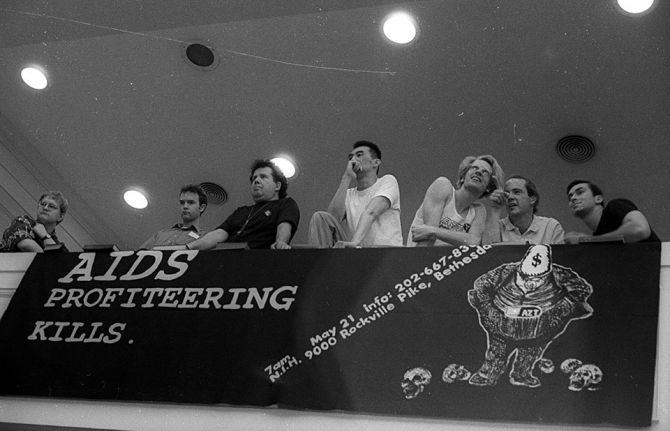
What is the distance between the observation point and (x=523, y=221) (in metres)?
5.51

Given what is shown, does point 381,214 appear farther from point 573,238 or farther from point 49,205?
point 49,205

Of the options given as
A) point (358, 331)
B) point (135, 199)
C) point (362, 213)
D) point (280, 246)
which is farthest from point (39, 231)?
point (135, 199)

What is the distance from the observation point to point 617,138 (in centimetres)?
749

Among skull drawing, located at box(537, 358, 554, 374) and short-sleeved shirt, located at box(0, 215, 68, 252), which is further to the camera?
short-sleeved shirt, located at box(0, 215, 68, 252)

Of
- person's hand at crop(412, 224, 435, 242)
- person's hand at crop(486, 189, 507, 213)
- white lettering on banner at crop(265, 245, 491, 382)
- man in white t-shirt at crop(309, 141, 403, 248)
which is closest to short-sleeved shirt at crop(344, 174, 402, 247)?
man in white t-shirt at crop(309, 141, 403, 248)

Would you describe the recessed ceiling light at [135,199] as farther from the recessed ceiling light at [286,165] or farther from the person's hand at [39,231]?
the person's hand at [39,231]

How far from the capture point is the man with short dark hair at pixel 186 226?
19.7 ft

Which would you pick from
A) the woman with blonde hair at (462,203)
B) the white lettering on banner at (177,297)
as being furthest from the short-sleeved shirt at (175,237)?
the woman with blonde hair at (462,203)

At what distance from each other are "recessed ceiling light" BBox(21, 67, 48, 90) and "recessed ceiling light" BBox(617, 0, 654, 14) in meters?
4.07

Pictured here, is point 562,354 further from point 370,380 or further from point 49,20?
point 49,20

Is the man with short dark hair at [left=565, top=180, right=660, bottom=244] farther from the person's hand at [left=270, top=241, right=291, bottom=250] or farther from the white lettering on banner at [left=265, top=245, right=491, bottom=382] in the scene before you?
the person's hand at [left=270, top=241, right=291, bottom=250]

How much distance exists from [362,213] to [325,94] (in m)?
2.29

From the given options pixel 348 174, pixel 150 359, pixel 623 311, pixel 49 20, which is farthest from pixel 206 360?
pixel 49 20

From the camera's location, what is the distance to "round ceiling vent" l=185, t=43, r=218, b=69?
7520mm
